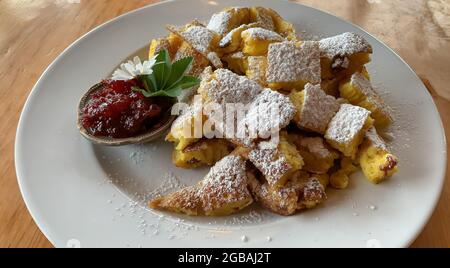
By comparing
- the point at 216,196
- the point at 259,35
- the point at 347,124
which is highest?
the point at 259,35

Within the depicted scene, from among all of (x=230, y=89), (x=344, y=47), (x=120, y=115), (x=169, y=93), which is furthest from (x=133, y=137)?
(x=344, y=47)

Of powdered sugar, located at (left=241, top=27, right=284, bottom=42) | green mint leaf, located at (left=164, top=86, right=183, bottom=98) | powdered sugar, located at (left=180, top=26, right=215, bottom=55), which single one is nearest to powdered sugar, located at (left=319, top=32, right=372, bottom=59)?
powdered sugar, located at (left=241, top=27, right=284, bottom=42)

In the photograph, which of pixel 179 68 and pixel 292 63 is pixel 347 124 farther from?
pixel 179 68

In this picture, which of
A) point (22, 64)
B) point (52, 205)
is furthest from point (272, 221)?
point (22, 64)

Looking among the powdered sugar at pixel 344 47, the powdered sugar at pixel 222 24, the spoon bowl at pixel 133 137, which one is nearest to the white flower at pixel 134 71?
the spoon bowl at pixel 133 137

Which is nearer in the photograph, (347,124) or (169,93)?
(347,124)

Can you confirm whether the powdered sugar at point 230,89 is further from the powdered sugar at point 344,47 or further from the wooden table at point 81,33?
the wooden table at point 81,33

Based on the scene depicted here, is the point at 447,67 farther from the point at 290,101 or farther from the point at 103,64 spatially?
the point at 103,64
